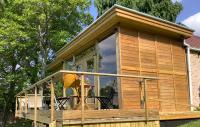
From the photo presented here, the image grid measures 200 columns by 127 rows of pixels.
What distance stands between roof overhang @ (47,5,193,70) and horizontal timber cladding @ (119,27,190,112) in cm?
28

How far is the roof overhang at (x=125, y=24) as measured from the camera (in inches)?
408

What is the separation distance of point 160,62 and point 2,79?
1548 centimetres

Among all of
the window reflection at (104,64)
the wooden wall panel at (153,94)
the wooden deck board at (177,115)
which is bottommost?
the wooden deck board at (177,115)

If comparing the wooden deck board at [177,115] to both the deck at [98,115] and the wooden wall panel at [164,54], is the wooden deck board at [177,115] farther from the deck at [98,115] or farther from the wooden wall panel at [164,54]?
the wooden wall panel at [164,54]

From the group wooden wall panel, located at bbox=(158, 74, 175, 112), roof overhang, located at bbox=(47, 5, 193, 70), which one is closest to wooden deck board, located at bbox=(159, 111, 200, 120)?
A: wooden wall panel, located at bbox=(158, 74, 175, 112)

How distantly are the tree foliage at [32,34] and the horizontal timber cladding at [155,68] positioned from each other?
10645 mm

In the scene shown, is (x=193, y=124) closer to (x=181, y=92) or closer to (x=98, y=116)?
(x=181, y=92)

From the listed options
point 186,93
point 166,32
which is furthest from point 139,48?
point 186,93

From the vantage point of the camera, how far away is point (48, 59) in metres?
24.3

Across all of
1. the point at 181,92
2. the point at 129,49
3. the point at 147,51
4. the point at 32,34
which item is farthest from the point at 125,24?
the point at 32,34

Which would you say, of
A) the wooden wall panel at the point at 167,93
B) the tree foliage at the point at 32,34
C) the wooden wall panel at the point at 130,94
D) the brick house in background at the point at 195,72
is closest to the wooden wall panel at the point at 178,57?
the wooden wall panel at the point at 167,93

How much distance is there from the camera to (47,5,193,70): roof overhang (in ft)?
34.0

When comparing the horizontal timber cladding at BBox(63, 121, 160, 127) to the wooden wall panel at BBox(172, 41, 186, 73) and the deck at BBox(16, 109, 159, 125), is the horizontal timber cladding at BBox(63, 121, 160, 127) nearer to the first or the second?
the deck at BBox(16, 109, 159, 125)

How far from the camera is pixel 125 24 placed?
11.0 meters
